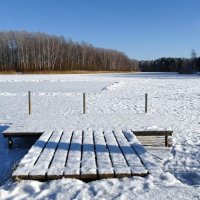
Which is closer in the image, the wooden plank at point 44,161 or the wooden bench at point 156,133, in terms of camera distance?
the wooden plank at point 44,161

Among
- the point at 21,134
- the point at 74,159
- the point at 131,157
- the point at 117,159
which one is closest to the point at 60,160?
the point at 74,159

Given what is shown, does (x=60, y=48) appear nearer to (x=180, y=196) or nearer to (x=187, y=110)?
(x=187, y=110)

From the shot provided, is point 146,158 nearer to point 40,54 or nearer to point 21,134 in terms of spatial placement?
point 21,134

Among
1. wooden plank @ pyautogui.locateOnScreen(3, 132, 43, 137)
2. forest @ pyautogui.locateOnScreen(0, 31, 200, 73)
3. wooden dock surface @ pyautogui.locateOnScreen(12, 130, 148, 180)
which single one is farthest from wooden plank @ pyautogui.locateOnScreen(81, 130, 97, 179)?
forest @ pyautogui.locateOnScreen(0, 31, 200, 73)

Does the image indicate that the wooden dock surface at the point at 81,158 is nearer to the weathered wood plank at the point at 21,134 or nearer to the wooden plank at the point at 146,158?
the wooden plank at the point at 146,158

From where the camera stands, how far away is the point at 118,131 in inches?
320

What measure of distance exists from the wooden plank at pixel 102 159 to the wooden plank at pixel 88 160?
0.08 m

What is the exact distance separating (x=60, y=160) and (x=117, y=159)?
100 cm

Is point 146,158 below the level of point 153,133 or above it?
above

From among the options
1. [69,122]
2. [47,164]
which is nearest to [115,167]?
[47,164]

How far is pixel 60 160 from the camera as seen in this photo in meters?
5.53

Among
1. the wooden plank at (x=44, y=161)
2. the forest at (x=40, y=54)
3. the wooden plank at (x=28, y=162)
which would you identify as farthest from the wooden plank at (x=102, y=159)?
the forest at (x=40, y=54)

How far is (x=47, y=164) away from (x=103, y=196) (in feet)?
4.47

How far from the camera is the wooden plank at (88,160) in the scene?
4.88m
